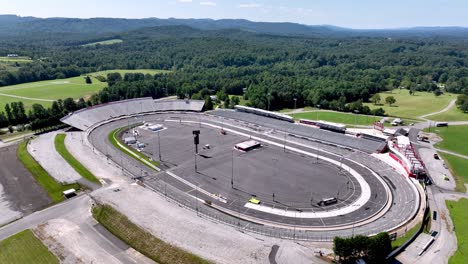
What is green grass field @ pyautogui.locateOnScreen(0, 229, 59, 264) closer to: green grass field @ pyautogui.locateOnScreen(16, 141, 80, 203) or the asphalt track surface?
green grass field @ pyautogui.locateOnScreen(16, 141, 80, 203)

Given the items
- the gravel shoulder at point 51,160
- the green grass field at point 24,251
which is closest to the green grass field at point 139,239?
the green grass field at point 24,251

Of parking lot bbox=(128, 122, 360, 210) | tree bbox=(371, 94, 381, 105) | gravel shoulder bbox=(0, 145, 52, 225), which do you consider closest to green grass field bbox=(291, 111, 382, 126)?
tree bbox=(371, 94, 381, 105)

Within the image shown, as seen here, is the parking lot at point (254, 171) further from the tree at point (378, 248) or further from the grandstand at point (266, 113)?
the grandstand at point (266, 113)

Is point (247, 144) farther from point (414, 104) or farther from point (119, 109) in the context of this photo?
point (414, 104)

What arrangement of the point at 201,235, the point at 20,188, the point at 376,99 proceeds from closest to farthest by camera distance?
the point at 201,235
the point at 20,188
the point at 376,99

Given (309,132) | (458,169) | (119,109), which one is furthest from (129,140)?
(458,169)

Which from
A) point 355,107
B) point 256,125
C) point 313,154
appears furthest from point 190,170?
point 355,107
